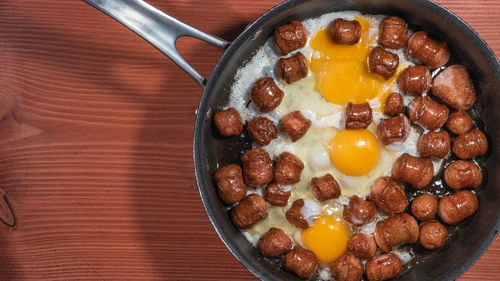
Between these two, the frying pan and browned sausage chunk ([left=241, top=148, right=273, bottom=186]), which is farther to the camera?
browned sausage chunk ([left=241, top=148, right=273, bottom=186])

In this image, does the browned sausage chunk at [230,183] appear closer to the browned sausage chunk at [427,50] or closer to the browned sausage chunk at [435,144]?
the browned sausage chunk at [435,144]

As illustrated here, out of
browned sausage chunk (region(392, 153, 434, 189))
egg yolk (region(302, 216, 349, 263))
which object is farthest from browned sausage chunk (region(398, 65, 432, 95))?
egg yolk (region(302, 216, 349, 263))

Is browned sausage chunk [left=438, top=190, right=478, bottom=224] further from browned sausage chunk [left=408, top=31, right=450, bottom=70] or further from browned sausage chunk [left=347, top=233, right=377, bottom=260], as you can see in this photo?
browned sausage chunk [left=408, top=31, right=450, bottom=70]

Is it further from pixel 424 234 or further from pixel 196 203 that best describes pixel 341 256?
pixel 196 203

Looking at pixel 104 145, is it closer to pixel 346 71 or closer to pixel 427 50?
pixel 346 71

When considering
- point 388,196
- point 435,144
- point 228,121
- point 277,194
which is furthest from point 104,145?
point 435,144
